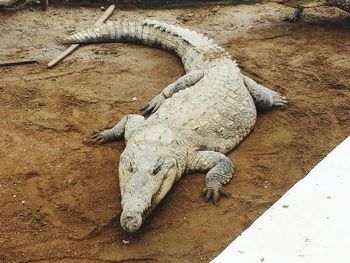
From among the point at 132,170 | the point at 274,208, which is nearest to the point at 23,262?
the point at 132,170

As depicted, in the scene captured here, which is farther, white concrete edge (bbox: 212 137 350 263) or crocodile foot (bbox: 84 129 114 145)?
crocodile foot (bbox: 84 129 114 145)

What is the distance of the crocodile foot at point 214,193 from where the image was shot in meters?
3.85

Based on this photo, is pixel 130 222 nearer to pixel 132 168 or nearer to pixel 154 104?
pixel 132 168

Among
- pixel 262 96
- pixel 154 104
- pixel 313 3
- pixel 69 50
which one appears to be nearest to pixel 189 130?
pixel 154 104

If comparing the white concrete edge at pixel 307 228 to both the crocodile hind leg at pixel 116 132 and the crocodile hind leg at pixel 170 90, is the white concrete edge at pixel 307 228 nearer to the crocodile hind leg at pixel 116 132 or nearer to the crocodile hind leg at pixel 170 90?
the crocodile hind leg at pixel 116 132

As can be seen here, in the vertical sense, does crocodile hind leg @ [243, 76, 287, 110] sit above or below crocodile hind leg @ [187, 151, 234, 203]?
above

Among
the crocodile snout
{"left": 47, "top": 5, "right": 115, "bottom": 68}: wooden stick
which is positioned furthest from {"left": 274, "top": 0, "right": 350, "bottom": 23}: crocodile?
the crocodile snout

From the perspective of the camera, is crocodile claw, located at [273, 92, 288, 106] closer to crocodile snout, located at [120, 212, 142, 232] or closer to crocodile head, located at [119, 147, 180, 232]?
crocodile head, located at [119, 147, 180, 232]

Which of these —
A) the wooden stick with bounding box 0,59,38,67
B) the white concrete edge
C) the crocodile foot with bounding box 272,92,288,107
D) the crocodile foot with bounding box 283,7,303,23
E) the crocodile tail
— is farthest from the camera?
the crocodile foot with bounding box 283,7,303,23

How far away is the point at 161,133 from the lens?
13.9 feet

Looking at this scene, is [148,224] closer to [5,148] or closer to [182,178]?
[182,178]

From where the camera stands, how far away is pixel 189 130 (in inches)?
172

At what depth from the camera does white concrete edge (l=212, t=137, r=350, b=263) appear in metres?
1.53

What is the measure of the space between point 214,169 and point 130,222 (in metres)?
Answer: 0.98
